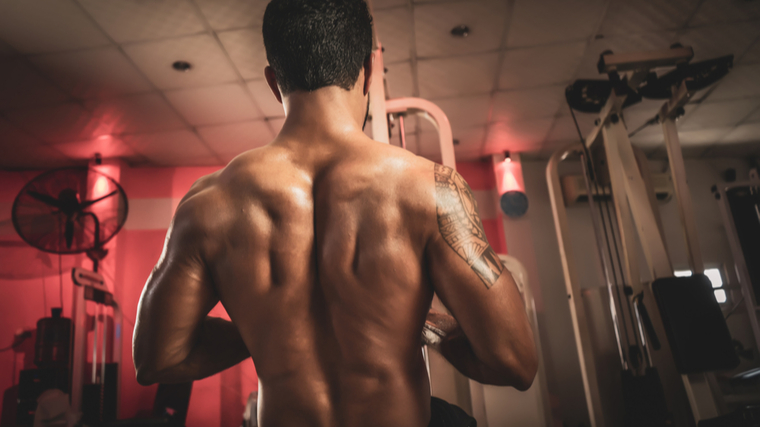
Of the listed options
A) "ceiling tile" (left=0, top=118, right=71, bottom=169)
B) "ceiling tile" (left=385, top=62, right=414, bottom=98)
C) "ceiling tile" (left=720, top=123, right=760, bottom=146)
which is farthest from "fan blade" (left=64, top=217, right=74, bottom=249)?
"ceiling tile" (left=720, top=123, right=760, bottom=146)

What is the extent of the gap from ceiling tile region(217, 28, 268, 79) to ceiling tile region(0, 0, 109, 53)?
894mm

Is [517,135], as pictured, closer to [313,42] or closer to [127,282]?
[313,42]

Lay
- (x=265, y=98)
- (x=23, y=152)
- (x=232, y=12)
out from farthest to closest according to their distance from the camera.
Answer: (x=23, y=152), (x=265, y=98), (x=232, y=12)

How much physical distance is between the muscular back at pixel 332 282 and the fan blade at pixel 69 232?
12.8 ft

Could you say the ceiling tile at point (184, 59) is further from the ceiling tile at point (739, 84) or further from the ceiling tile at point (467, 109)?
the ceiling tile at point (739, 84)

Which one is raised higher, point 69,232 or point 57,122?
point 57,122

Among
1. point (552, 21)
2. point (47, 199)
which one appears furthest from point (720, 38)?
point (47, 199)

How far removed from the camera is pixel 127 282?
4.99 metres

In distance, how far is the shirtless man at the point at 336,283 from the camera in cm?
71

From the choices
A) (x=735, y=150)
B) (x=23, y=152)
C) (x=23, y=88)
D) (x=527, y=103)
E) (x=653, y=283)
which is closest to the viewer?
(x=653, y=283)

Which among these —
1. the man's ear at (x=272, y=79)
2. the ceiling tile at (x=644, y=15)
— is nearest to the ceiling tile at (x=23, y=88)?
the man's ear at (x=272, y=79)

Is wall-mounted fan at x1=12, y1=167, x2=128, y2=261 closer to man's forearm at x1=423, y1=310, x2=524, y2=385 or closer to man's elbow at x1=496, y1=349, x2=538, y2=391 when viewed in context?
man's forearm at x1=423, y1=310, x2=524, y2=385

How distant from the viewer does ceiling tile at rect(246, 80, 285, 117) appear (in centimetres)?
384

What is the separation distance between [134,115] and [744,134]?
274 inches
